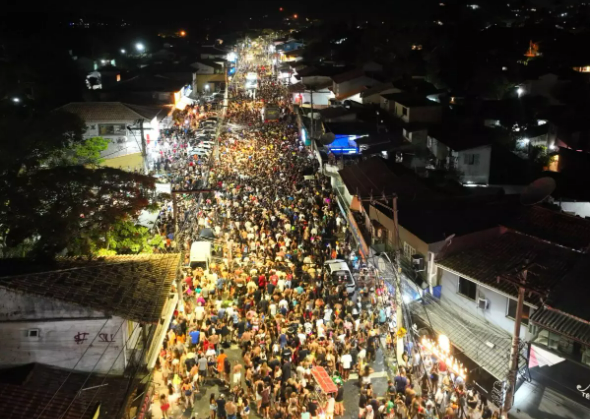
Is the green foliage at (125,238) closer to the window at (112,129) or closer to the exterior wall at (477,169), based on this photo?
the window at (112,129)

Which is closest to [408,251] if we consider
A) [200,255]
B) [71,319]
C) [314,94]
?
[200,255]

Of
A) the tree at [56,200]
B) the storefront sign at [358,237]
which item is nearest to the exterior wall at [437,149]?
the storefront sign at [358,237]

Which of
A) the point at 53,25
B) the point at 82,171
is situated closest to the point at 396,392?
the point at 82,171

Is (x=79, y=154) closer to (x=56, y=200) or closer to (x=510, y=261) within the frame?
(x=56, y=200)

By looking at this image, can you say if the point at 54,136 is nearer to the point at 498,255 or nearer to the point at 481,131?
the point at 498,255

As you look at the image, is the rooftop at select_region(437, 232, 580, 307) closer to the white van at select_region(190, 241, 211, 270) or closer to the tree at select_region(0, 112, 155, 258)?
the white van at select_region(190, 241, 211, 270)
